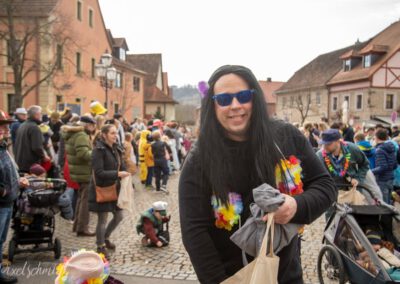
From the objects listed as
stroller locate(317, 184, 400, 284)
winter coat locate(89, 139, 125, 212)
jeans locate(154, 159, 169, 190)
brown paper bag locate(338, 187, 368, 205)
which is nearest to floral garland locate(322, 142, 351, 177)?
brown paper bag locate(338, 187, 368, 205)

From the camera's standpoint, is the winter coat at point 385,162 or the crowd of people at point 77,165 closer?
the crowd of people at point 77,165

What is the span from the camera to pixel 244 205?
6.88 ft

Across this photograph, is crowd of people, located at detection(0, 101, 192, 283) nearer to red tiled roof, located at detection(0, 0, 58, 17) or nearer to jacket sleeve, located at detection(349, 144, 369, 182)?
jacket sleeve, located at detection(349, 144, 369, 182)

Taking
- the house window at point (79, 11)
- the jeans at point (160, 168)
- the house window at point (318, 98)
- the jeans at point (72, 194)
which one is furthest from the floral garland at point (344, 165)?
the house window at point (318, 98)

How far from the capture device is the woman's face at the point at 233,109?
2115 mm

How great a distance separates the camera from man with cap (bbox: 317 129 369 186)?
5504 mm

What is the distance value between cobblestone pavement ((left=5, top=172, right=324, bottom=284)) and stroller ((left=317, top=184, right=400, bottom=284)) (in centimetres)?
73

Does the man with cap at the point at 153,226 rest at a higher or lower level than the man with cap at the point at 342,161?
lower

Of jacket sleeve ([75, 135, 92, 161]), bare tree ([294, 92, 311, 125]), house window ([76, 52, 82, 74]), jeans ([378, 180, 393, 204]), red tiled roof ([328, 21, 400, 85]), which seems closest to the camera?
jacket sleeve ([75, 135, 92, 161])

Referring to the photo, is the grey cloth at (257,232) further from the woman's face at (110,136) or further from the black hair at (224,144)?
the woman's face at (110,136)

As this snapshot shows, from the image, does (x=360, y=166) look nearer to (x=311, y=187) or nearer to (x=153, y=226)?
(x=153, y=226)

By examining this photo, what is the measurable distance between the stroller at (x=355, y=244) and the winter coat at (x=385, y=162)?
2.83 metres

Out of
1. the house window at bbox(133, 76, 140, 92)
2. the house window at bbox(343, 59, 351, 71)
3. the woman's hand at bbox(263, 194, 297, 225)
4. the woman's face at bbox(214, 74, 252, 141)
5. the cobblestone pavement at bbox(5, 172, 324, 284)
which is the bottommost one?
the cobblestone pavement at bbox(5, 172, 324, 284)

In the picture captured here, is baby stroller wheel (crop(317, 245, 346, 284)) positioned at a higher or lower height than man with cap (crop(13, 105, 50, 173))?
lower
